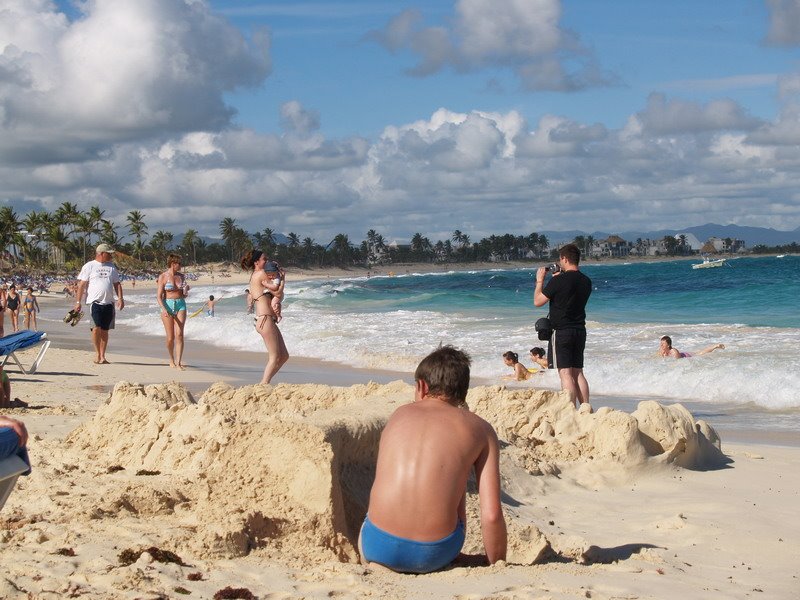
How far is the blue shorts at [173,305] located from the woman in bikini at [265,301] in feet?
10.8

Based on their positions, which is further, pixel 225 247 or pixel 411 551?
pixel 225 247

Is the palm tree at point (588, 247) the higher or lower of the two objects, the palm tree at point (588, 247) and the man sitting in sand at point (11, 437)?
the higher

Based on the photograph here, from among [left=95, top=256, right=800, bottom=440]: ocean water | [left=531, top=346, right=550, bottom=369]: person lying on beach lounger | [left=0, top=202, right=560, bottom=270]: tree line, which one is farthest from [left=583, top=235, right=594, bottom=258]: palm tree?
[left=531, top=346, right=550, bottom=369]: person lying on beach lounger

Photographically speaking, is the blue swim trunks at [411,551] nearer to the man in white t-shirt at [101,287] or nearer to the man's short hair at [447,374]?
the man's short hair at [447,374]

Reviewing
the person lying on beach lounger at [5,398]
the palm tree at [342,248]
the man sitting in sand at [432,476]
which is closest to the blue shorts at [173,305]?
the person lying on beach lounger at [5,398]

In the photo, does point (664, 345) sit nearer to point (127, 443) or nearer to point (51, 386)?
point (51, 386)

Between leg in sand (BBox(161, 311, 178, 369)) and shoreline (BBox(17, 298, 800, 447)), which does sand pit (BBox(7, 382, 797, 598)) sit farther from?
leg in sand (BBox(161, 311, 178, 369))

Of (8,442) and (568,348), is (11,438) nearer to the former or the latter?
(8,442)

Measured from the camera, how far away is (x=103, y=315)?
1227cm

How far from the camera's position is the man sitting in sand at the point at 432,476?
11.9 ft

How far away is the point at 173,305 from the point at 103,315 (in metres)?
0.92

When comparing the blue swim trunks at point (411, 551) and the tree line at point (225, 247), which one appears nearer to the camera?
the blue swim trunks at point (411, 551)

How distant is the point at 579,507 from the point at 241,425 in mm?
2269

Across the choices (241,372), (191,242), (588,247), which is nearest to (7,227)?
(191,242)
